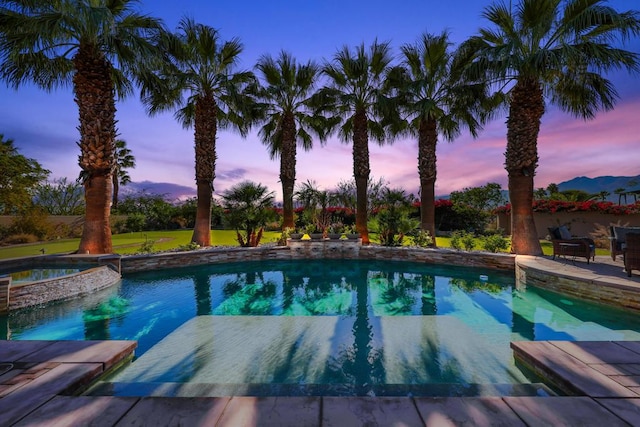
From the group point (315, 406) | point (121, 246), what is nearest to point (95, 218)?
point (121, 246)

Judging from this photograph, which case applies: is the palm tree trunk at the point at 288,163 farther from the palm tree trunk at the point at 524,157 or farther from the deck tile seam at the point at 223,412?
the deck tile seam at the point at 223,412

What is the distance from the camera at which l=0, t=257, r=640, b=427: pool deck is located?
2041 millimetres

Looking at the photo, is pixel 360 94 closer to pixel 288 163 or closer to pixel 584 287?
pixel 288 163

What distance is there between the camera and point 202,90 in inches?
521

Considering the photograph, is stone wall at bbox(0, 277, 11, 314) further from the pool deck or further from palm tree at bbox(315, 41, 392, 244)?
palm tree at bbox(315, 41, 392, 244)

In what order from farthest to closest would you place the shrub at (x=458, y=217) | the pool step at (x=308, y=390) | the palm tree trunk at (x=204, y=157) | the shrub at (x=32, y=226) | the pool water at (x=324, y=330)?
the shrub at (x=458, y=217) → the shrub at (x=32, y=226) → the palm tree trunk at (x=204, y=157) → the pool water at (x=324, y=330) → the pool step at (x=308, y=390)

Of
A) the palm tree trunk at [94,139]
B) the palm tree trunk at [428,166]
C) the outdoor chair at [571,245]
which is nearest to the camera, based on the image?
the outdoor chair at [571,245]

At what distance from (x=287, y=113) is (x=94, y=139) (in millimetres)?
8852

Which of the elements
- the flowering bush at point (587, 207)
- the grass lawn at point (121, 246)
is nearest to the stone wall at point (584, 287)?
the grass lawn at point (121, 246)

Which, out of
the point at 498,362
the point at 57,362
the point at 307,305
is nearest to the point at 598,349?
the point at 498,362

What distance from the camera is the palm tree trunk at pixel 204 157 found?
13.2 metres

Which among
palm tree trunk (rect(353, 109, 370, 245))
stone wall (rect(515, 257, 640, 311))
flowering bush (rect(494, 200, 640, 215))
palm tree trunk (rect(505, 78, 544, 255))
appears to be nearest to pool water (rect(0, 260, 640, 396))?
stone wall (rect(515, 257, 640, 311))

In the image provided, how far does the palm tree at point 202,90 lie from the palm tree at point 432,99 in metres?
7.79

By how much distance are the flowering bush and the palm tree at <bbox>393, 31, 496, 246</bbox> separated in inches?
303
